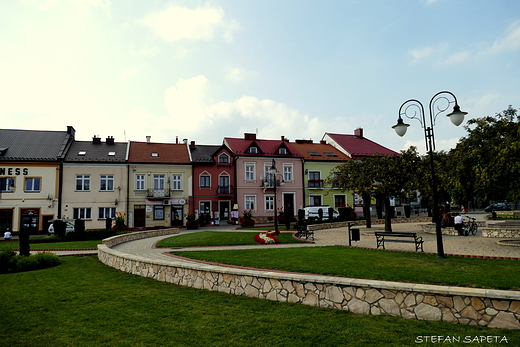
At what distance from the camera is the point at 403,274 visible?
798 cm

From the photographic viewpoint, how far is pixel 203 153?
130 feet

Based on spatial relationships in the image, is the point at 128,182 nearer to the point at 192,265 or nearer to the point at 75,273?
the point at 75,273

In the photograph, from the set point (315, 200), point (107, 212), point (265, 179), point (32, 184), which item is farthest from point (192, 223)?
point (315, 200)

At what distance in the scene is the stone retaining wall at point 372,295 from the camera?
5.45 metres

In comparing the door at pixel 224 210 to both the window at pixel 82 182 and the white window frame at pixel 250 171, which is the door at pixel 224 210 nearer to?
the white window frame at pixel 250 171

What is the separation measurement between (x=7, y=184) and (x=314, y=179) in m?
32.6

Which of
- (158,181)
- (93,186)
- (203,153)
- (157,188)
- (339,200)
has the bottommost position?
(339,200)

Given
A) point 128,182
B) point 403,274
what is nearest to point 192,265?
point 403,274

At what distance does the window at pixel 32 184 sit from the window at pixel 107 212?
6.08 meters

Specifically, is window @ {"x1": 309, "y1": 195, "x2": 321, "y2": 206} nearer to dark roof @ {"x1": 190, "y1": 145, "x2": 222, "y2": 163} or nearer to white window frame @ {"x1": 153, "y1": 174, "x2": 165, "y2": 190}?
dark roof @ {"x1": 190, "y1": 145, "x2": 222, "y2": 163}

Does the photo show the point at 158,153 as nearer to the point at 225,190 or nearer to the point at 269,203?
the point at 225,190

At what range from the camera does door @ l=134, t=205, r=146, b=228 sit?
34906mm

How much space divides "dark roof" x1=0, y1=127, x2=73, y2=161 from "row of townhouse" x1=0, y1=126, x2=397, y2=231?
85 millimetres

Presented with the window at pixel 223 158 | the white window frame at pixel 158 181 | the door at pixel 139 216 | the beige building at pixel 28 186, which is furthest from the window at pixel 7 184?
the window at pixel 223 158
